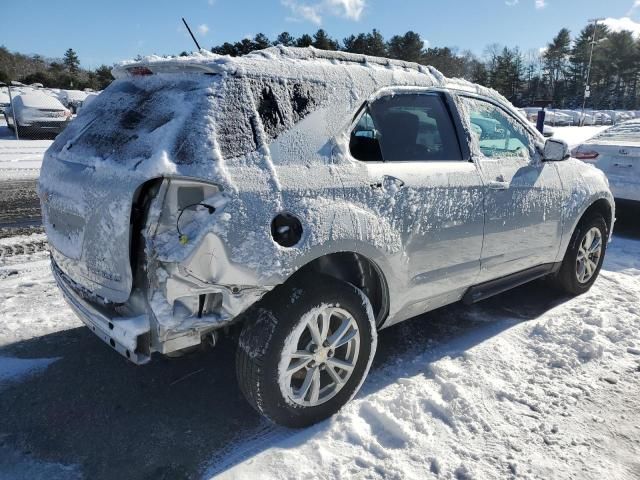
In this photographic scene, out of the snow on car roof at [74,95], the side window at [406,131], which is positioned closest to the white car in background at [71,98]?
the snow on car roof at [74,95]

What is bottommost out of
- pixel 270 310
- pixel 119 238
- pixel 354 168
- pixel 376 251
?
pixel 270 310

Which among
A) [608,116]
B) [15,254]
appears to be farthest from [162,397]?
[608,116]

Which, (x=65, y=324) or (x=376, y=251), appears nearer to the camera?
(x=376, y=251)

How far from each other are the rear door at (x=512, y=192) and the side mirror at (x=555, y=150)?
64 mm

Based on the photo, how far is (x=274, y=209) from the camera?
7.73ft

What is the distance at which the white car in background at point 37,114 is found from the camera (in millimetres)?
15469

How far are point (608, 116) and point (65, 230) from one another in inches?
2151

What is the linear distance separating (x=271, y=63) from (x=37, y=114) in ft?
52.0

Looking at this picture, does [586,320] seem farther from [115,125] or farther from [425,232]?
[115,125]

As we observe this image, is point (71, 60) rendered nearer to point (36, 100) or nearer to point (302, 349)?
point (36, 100)

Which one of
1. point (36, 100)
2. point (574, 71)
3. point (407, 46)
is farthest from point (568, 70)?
point (36, 100)

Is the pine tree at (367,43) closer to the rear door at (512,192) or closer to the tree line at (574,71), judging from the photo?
the tree line at (574,71)

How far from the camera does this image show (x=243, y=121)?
2.38 meters

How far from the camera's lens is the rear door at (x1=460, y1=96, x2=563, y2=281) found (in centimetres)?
353
